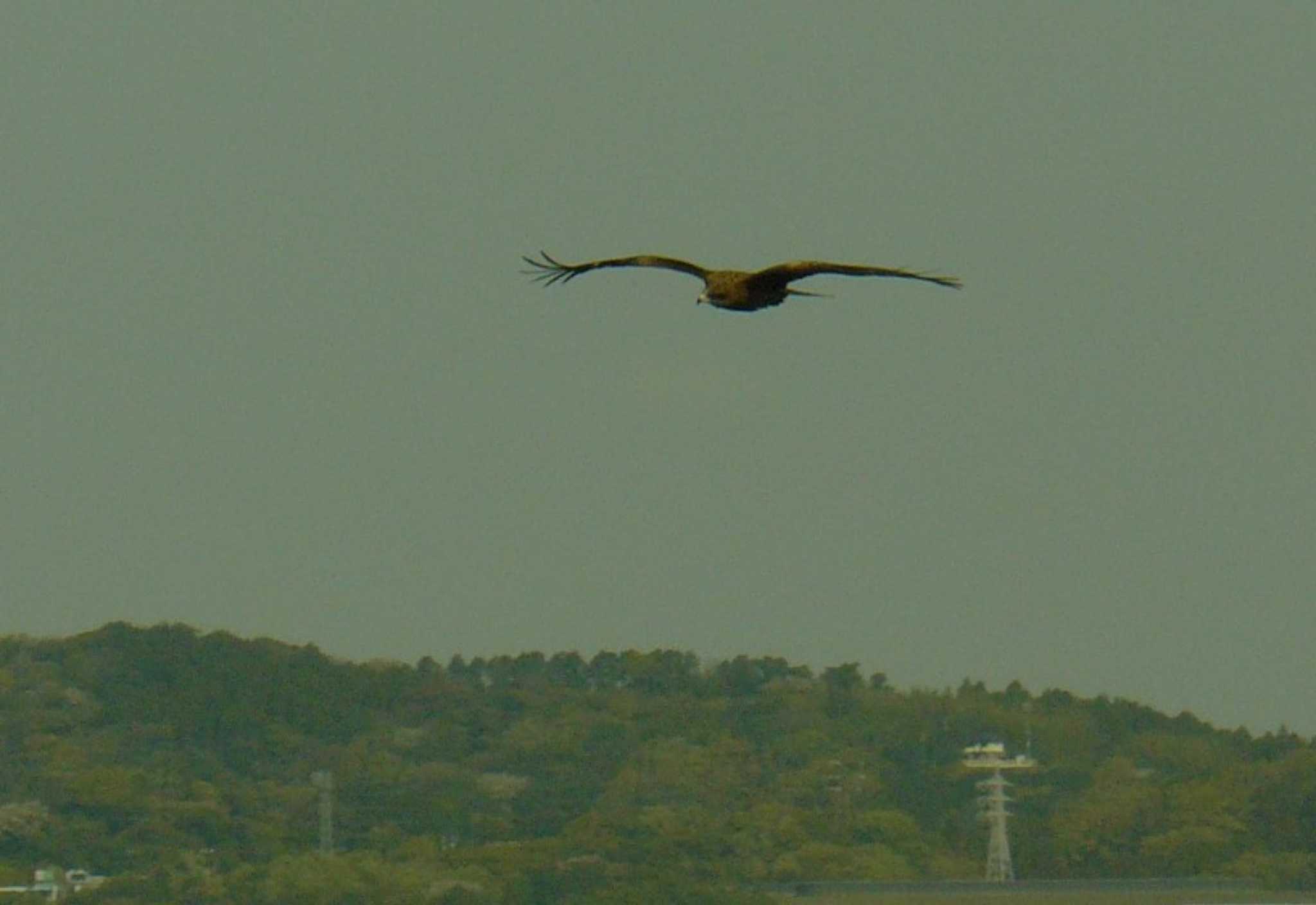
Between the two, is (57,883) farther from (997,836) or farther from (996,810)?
(996,810)

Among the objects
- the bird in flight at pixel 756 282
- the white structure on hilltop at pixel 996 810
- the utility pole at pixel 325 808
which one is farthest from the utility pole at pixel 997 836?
the bird in flight at pixel 756 282

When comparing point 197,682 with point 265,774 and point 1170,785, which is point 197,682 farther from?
point 1170,785

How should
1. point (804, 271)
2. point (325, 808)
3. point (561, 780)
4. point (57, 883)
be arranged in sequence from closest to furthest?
point (804, 271)
point (57, 883)
point (325, 808)
point (561, 780)

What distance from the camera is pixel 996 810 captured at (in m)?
99.1

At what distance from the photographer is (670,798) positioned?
111 meters

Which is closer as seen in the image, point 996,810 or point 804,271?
point 804,271

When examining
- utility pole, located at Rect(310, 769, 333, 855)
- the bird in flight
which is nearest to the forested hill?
utility pole, located at Rect(310, 769, 333, 855)

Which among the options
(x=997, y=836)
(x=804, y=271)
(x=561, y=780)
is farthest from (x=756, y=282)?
(x=561, y=780)

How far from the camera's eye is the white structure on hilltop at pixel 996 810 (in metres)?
96.7

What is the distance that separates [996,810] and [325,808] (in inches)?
809

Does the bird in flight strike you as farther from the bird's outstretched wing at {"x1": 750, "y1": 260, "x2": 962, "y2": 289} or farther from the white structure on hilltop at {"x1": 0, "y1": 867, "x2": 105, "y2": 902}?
the white structure on hilltop at {"x1": 0, "y1": 867, "x2": 105, "y2": 902}

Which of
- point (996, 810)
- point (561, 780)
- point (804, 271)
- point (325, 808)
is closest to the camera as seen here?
point (804, 271)

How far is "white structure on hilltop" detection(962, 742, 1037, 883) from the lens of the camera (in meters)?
96.7

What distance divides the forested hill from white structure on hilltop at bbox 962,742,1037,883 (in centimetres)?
100
